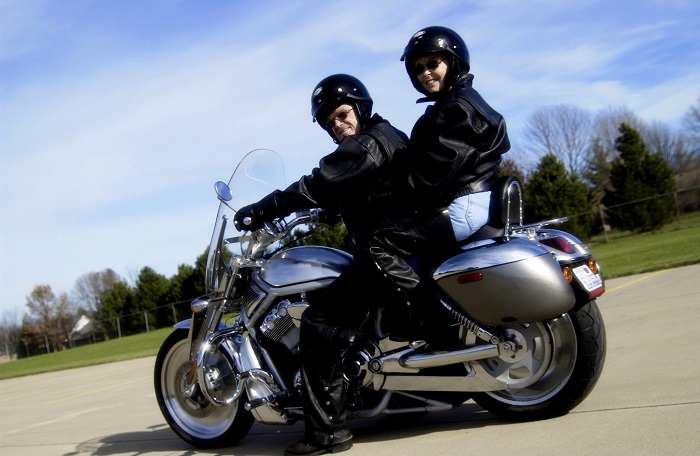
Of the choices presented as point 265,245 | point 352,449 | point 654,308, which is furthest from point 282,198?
point 654,308

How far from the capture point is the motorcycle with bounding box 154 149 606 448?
3539 millimetres

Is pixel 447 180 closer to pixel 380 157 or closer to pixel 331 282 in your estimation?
pixel 380 157

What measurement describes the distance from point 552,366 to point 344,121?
1.74 metres

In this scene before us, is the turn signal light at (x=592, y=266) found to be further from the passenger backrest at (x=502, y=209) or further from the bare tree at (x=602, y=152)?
the bare tree at (x=602, y=152)

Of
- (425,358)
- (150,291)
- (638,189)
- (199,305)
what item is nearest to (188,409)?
(199,305)

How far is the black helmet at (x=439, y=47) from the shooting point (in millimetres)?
3793

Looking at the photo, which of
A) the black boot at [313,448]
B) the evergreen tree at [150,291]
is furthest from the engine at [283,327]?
the evergreen tree at [150,291]

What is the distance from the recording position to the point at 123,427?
593cm

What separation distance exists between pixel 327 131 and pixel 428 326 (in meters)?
1.29

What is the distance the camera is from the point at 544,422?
3.74 metres

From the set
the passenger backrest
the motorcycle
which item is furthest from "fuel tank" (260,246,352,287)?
the passenger backrest

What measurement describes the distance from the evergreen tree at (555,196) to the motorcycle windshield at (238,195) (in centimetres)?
2783

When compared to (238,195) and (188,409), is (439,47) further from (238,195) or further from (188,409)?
(188,409)

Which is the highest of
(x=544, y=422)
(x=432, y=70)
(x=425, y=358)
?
(x=432, y=70)
